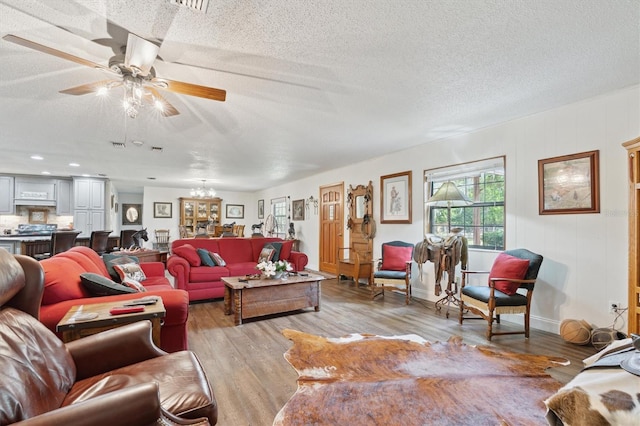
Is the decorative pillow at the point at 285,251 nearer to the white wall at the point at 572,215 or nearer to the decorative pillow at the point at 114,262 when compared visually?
the decorative pillow at the point at 114,262

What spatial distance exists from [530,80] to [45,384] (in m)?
3.79

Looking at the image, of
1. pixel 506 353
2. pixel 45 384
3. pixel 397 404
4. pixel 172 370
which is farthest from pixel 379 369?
pixel 45 384

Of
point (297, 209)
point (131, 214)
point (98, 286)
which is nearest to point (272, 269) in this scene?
point (98, 286)

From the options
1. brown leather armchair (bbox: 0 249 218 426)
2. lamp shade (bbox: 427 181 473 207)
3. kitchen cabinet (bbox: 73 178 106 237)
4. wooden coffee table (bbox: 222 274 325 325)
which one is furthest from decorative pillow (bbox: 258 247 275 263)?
kitchen cabinet (bbox: 73 178 106 237)

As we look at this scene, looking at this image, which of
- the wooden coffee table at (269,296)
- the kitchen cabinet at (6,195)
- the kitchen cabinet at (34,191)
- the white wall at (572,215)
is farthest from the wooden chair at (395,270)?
the kitchen cabinet at (6,195)

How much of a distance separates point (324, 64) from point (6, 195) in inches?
361

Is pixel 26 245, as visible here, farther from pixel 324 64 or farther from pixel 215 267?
pixel 324 64

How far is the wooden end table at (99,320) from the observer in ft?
5.65

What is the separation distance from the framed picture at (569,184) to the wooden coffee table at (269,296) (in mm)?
2921

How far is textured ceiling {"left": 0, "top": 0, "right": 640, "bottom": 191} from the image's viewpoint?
1.77 meters

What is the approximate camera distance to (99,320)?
1.77 m

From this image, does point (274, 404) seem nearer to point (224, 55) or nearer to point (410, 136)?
point (224, 55)

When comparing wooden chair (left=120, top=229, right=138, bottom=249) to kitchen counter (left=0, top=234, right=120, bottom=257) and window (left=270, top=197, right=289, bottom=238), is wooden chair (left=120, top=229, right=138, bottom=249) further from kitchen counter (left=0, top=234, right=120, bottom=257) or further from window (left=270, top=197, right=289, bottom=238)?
window (left=270, top=197, right=289, bottom=238)

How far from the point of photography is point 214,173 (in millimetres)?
7469
